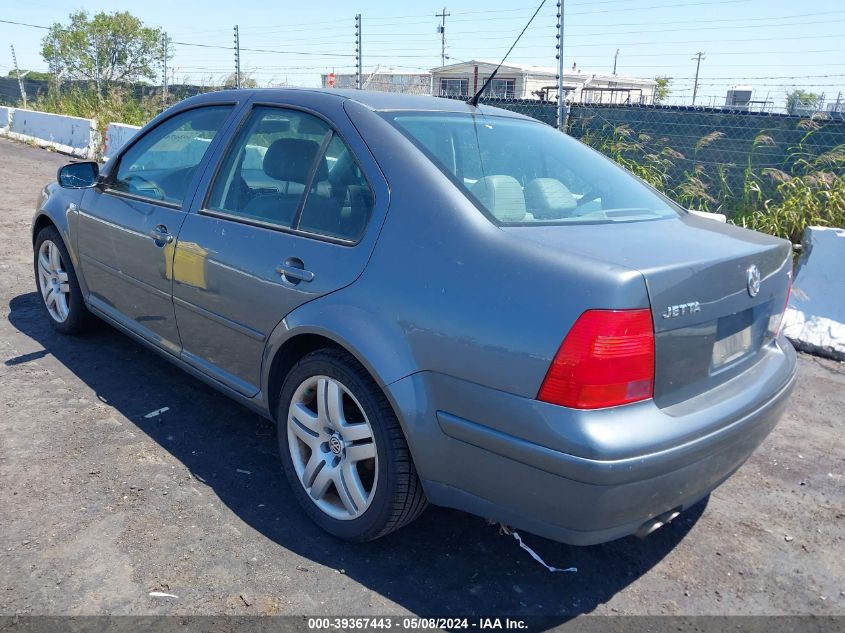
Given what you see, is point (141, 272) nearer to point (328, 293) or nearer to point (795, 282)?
point (328, 293)

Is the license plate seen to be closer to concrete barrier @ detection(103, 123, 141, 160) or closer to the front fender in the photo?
the front fender

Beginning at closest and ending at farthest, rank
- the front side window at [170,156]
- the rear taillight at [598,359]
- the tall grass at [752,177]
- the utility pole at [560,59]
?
the rear taillight at [598,359], the front side window at [170,156], the tall grass at [752,177], the utility pole at [560,59]

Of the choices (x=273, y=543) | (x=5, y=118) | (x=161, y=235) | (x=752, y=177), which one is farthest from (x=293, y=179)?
(x=5, y=118)

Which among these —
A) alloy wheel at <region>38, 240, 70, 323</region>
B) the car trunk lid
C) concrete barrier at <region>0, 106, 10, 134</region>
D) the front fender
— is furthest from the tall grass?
concrete barrier at <region>0, 106, 10, 134</region>

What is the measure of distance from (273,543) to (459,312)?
1.23 metres

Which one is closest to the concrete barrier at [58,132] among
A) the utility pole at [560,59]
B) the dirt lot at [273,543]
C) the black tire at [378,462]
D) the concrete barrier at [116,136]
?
the concrete barrier at [116,136]

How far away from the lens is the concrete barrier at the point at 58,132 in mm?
14188

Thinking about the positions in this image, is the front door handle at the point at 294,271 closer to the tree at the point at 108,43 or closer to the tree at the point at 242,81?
the tree at the point at 242,81

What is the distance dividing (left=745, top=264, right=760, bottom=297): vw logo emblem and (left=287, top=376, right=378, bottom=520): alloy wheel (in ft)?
4.65

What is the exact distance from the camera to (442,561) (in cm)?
267

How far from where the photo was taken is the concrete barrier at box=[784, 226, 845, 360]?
16.4ft

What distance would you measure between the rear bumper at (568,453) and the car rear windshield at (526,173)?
27.3 inches

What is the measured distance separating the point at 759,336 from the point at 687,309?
64 centimetres

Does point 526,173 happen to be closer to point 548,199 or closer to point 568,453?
point 548,199
